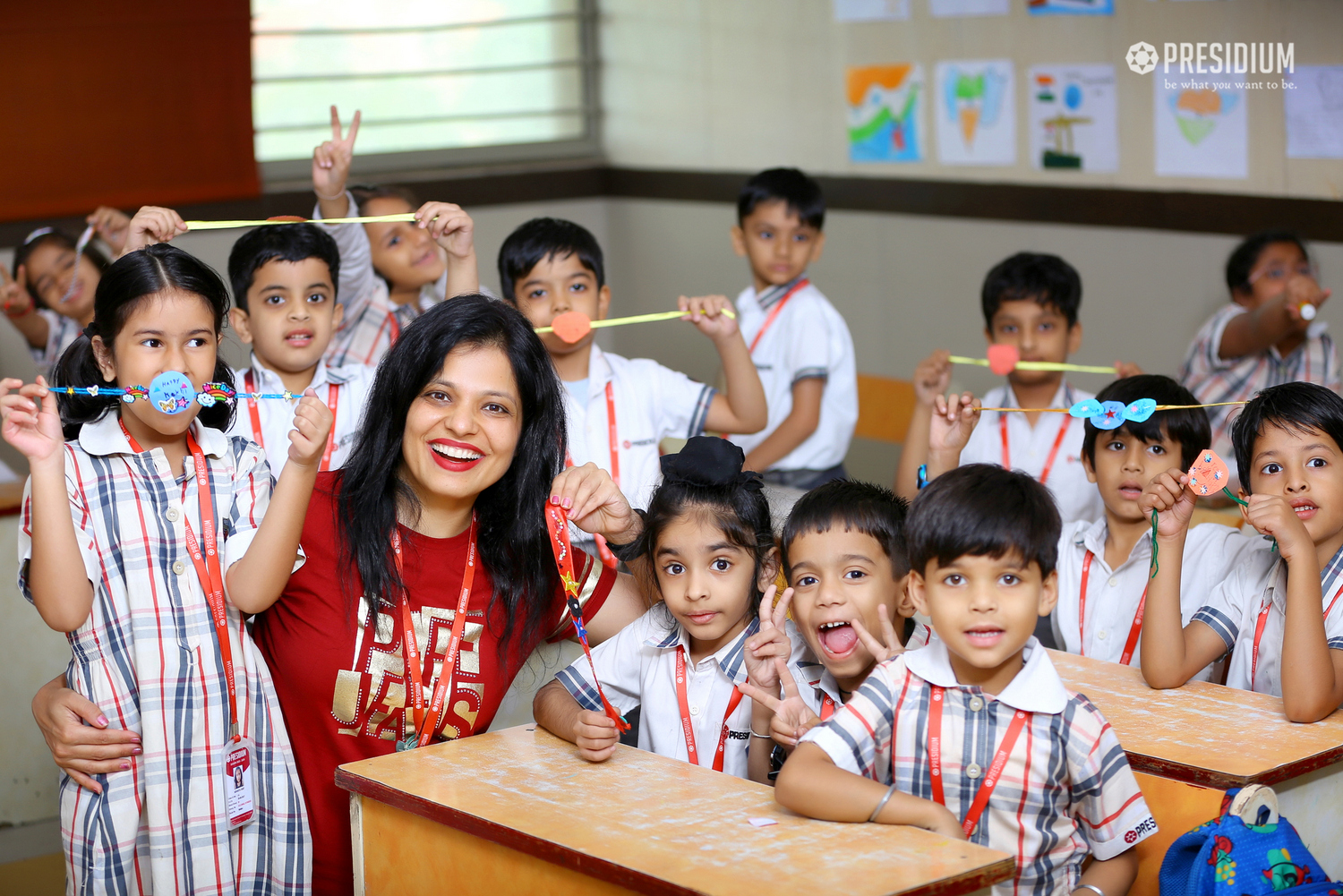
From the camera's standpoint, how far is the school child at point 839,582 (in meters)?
2.29

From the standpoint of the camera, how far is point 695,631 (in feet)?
7.70

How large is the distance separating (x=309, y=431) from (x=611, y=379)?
4.86 ft

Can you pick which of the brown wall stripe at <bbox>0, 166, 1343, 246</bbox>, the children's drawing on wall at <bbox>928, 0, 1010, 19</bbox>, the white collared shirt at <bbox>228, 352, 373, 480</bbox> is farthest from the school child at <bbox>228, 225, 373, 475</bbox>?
the children's drawing on wall at <bbox>928, 0, 1010, 19</bbox>

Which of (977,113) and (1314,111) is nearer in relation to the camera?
(1314,111)

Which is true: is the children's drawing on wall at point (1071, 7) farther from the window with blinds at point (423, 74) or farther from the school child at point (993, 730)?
the school child at point (993, 730)

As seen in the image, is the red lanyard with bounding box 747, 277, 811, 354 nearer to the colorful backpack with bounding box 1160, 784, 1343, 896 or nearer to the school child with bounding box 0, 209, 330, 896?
the school child with bounding box 0, 209, 330, 896

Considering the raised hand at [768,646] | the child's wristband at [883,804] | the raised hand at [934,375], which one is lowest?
the child's wristband at [883,804]

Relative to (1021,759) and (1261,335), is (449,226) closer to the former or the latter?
(1021,759)

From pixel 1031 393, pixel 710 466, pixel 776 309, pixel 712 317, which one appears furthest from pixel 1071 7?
pixel 710 466

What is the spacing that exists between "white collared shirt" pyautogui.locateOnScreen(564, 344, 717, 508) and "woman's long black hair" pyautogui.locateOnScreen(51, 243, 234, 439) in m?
1.16

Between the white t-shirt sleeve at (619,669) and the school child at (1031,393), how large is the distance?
136 centimetres

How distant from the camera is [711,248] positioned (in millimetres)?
7719

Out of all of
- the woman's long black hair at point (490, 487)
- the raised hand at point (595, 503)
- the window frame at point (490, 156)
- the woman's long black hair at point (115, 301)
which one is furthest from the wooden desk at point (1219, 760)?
the window frame at point (490, 156)

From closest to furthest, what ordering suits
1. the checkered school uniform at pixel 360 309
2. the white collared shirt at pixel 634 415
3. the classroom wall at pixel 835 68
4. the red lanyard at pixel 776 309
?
1. the white collared shirt at pixel 634 415
2. the checkered school uniform at pixel 360 309
3. the red lanyard at pixel 776 309
4. the classroom wall at pixel 835 68
